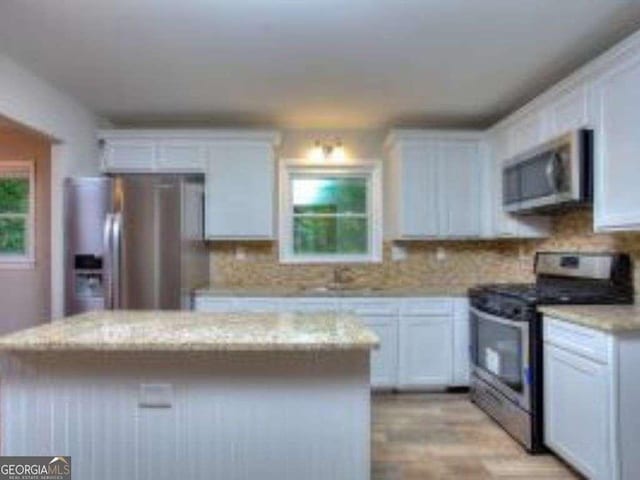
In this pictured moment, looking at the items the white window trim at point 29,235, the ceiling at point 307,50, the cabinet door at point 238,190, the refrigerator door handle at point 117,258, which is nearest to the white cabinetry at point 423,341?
the cabinet door at point 238,190

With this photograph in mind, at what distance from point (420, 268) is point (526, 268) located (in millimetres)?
941

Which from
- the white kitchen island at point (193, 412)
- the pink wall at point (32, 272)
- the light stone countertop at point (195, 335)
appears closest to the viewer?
the light stone countertop at point (195, 335)

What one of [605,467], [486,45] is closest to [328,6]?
[486,45]

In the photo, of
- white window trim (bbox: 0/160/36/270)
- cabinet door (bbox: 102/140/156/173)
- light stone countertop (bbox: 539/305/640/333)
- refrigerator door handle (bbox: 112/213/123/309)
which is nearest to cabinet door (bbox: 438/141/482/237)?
light stone countertop (bbox: 539/305/640/333)

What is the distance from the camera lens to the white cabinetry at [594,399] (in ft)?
8.96

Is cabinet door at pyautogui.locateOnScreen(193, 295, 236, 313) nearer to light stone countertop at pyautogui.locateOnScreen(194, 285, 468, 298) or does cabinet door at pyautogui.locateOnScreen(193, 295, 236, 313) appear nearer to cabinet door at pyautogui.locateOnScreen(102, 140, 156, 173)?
light stone countertop at pyautogui.locateOnScreen(194, 285, 468, 298)

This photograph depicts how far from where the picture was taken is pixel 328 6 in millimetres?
2840

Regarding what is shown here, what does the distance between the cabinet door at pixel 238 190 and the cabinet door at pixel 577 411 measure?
8.75 feet

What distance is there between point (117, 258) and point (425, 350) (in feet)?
8.34

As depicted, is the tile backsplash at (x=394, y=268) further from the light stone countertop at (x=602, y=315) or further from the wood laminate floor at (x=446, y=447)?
the light stone countertop at (x=602, y=315)

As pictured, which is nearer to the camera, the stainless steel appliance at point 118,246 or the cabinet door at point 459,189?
the stainless steel appliance at point 118,246

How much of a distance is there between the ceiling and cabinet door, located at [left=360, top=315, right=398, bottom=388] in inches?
67.8

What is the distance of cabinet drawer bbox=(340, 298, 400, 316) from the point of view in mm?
4887

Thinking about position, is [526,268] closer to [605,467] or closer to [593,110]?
[593,110]
